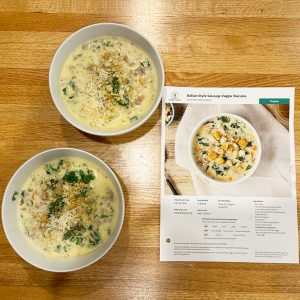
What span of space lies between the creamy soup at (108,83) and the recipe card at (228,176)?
9cm

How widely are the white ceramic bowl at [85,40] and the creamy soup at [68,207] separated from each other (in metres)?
0.14

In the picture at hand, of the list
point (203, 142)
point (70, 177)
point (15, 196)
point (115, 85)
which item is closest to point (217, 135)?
point (203, 142)

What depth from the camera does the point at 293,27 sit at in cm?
124

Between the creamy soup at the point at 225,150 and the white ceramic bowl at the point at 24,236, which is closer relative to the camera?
the white ceramic bowl at the point at 24,236

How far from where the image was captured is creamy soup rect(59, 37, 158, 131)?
3.76 ft

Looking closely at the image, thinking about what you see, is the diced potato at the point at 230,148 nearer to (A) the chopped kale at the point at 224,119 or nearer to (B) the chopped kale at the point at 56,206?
(A) the chopped kale at the point at 224,119

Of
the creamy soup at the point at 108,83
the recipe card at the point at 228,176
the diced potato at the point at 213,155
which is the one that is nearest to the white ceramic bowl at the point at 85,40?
the creamy soup at the point at 108,83

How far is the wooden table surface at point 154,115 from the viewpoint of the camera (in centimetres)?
114

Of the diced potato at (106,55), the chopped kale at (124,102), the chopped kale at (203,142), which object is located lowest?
the chopped kale at (203,142)

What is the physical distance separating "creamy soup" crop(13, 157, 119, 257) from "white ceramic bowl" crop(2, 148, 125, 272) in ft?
0.06

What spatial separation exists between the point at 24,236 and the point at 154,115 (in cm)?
51

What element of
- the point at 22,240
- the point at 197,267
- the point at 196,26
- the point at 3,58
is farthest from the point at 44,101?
the point at 197,267

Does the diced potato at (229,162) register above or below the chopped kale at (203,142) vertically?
below

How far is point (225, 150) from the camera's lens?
1.18m
